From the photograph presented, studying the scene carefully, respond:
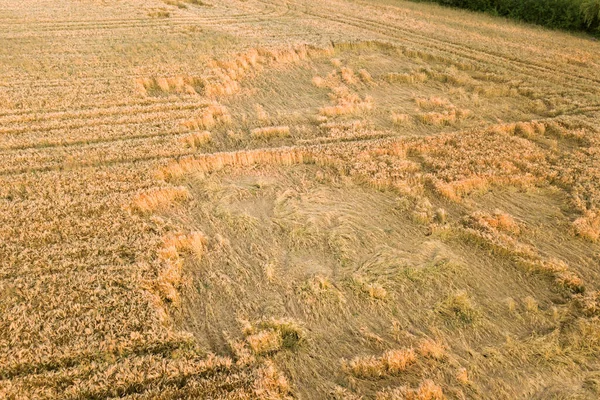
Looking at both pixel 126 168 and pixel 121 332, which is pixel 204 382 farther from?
pixel 126 168

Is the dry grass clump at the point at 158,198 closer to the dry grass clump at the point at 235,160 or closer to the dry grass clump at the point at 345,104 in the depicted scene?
the dry grass clump at the point at 235,160

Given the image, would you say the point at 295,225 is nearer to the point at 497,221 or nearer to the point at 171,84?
the point at 497,221

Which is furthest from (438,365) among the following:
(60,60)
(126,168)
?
(60,60)

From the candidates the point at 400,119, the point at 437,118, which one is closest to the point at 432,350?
the point at 400,119

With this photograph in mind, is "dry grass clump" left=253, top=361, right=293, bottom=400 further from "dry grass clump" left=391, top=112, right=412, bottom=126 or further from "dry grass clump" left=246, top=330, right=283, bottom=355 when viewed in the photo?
"dry grass clump" left=391, top=112, right=412, bottom=126

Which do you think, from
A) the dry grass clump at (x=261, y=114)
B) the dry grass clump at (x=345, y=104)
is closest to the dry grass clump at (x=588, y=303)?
the dry grass clump at (x=345, y=104)

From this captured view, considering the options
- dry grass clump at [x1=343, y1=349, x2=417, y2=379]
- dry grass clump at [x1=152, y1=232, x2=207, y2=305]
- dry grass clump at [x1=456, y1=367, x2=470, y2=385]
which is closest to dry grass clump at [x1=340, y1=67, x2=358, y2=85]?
dry grass clump at [x1=152, y1=232, x2=207, y2=305]
